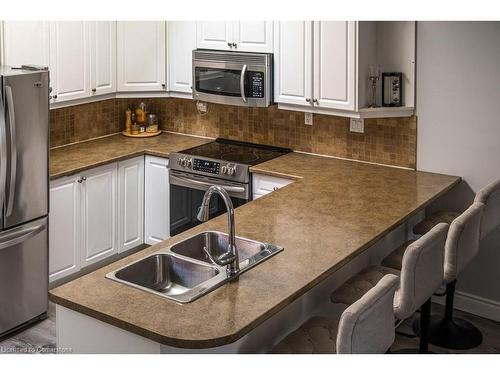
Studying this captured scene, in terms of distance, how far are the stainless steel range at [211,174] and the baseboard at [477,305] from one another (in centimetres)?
150

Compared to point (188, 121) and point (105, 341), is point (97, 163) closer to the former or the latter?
point (188, 121)

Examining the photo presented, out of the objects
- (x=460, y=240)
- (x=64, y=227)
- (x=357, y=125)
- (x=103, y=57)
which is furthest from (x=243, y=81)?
(x=460, y=240)

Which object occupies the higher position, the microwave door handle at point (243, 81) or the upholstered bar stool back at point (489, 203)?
the microwave door handle at point (243, 81)

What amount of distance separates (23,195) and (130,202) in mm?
1292

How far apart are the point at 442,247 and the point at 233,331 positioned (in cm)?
123

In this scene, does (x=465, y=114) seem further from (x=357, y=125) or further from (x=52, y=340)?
(x=52, y=340)

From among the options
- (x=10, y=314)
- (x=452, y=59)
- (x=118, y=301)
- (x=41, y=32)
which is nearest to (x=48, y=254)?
(x=10, y=314)

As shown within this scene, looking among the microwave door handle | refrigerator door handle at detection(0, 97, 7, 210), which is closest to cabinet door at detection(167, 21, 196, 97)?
the microwave door handle

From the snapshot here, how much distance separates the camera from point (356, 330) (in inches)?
99.6

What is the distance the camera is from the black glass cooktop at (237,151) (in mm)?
5133

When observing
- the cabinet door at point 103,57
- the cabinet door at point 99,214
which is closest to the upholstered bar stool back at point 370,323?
the cabinet door at point 99,214

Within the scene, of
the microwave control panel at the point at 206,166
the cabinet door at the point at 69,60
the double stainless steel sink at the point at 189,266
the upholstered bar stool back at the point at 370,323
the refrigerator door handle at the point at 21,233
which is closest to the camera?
the upholstered bar stool back at the point at 370,323

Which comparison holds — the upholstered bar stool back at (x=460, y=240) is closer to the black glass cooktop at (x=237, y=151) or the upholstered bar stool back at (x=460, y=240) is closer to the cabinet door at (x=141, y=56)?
the black glass cooktop at (x=237, y=151)

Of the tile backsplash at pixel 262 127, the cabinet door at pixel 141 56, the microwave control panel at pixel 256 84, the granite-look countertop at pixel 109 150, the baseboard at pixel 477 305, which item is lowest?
the baseboard at pixel 477 305
